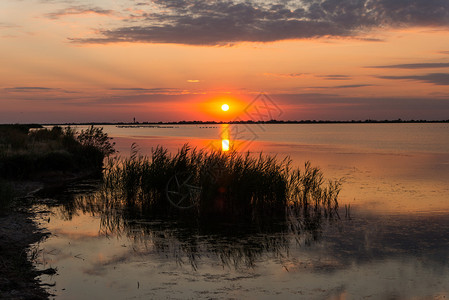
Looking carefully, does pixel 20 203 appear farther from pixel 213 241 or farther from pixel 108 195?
pixel 213 241

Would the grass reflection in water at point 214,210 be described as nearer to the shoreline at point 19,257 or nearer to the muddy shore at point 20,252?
the muddy shore at point 20,252

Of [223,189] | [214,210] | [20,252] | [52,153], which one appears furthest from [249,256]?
[52,153]

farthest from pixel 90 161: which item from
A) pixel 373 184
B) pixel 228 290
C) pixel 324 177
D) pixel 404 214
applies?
pixel 228 290

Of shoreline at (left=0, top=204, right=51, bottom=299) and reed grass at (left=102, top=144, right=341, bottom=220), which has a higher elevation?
reed grass at (left=102, top=144, right=341, bottom=220)

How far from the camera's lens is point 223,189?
733 inches

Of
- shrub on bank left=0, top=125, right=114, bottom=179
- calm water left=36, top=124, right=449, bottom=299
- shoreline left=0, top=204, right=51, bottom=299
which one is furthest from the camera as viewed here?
shrub on bank left=0, top=125, right=114, bottom=179

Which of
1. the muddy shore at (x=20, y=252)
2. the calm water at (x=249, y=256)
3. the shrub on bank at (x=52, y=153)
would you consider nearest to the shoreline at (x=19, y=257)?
the muddy shore at (x=20, y=252)

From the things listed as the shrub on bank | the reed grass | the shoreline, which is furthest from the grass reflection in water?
the shrub on bank

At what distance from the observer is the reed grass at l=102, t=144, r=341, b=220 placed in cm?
1834

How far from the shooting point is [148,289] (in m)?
9.84

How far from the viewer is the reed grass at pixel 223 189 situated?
18344 millimetres

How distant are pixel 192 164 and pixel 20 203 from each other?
25.5 feet

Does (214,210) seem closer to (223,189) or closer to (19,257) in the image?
(223,189)

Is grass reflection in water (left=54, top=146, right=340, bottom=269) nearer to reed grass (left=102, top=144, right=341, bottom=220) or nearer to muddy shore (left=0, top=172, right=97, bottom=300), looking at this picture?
reed grass (left=102, top=144, right=341, bottom=220)
